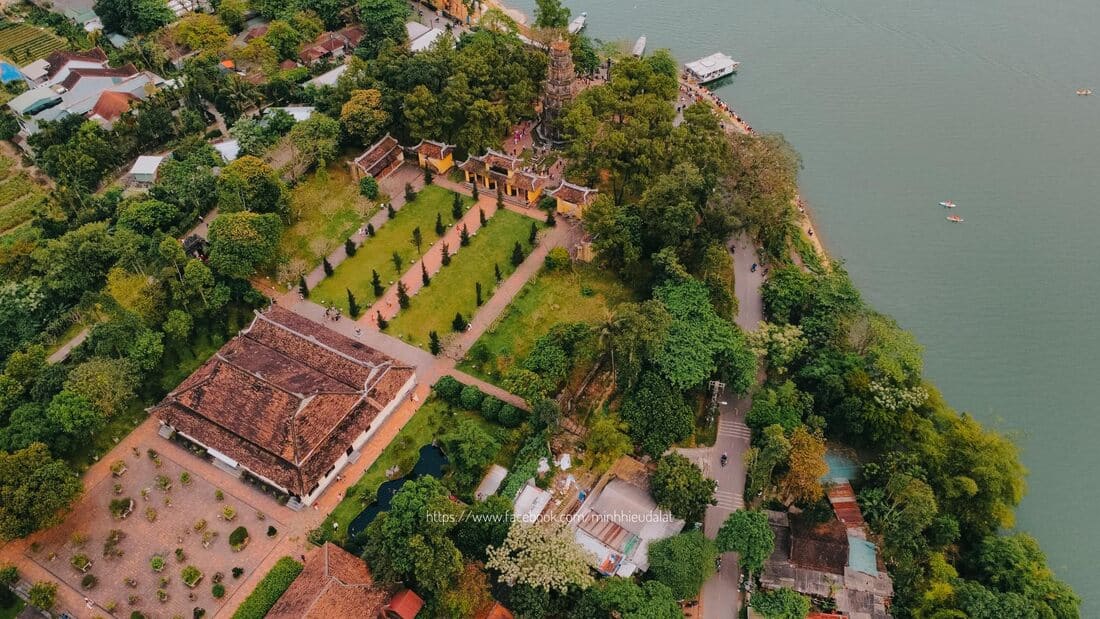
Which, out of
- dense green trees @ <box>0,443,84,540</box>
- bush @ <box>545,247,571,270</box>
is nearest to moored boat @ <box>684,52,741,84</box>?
bush @ <box>545,247,571,270</box>

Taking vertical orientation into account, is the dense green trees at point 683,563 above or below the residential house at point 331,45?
below

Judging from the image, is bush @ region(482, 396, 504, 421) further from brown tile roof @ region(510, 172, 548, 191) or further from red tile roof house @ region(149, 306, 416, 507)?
brown tile roof @ region(510, 172, 548, 191)

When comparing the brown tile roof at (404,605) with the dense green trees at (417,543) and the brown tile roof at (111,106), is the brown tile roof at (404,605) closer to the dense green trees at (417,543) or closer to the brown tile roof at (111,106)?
the dense green trees at (417,543)

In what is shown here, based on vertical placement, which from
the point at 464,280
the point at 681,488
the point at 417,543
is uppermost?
the point at 464,280

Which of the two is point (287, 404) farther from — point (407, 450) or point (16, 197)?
point (16, 197)

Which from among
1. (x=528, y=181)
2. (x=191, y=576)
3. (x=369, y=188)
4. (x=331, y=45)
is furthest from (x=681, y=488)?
(x=331, y=45)

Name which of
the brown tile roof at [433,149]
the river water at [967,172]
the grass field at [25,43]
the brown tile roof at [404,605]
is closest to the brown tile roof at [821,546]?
the river water at [967,172]
